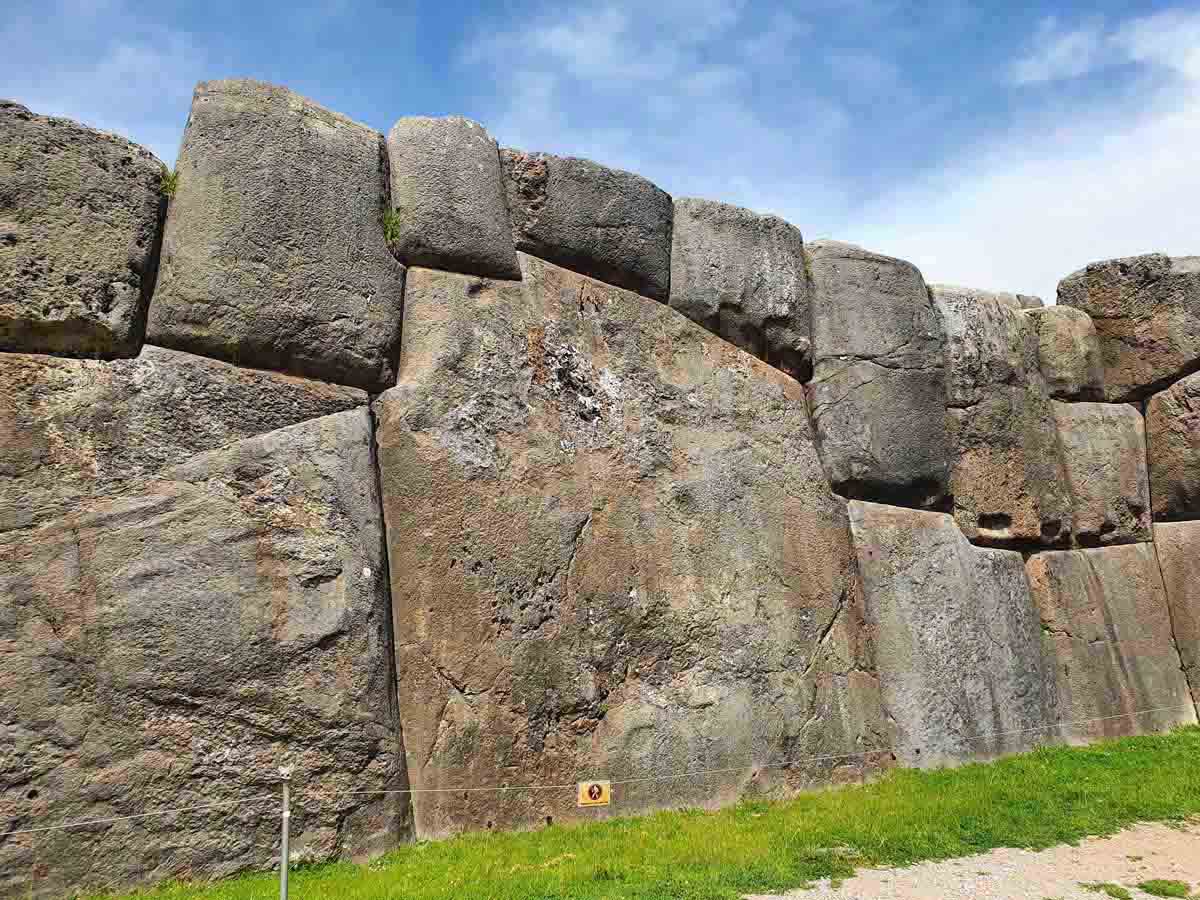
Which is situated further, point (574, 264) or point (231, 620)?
point (574, 264)

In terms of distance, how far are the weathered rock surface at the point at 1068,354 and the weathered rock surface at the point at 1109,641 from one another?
5.40ft

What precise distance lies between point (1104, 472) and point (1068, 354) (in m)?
1.24

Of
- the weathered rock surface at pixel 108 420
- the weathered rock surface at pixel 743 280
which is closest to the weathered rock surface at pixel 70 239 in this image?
the weathered rock surface at pixel 108 420

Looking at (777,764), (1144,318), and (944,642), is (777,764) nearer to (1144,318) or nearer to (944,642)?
(944,642)

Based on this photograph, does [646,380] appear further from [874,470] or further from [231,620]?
[231,620]

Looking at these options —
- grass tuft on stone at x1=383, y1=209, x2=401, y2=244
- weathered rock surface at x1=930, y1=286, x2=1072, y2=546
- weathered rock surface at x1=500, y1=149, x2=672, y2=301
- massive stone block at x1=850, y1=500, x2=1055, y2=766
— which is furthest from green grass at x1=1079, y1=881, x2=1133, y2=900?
grass tuft on stone at x1=383, y1=209, x2=401, y2=244

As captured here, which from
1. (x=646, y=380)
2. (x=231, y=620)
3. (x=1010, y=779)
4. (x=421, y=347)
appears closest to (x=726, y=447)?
(x=646, y=380)

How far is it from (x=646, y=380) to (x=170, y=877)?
14.7 ft

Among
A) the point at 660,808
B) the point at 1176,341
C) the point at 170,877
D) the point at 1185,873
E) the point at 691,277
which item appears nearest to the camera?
the point at 170,877

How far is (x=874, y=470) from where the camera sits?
8.25 m

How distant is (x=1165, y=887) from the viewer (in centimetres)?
508

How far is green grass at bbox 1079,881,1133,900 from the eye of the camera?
4.98 metres

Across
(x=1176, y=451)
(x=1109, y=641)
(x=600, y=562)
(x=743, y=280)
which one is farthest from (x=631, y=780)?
(x=1176, y=451)

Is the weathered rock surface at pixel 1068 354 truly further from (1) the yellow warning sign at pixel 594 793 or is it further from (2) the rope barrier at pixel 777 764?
(1) the yellow warning sign at pixel 594 793
